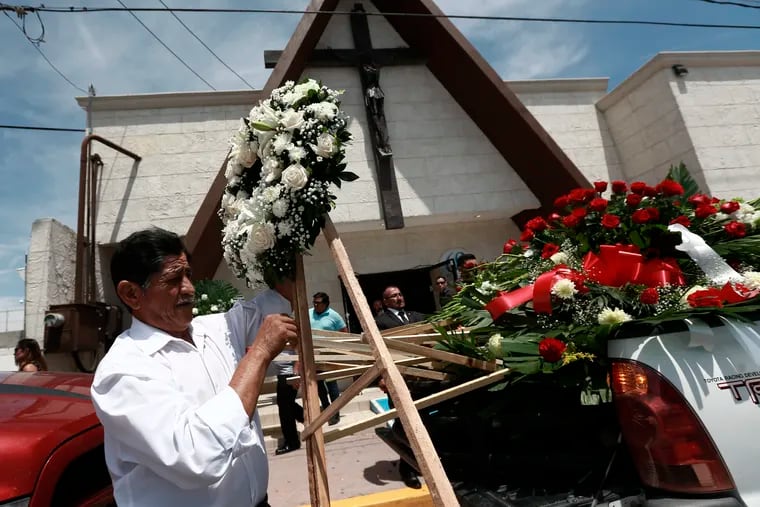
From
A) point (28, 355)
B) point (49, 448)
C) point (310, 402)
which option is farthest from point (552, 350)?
point (28, 355)

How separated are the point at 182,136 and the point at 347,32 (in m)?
3.62

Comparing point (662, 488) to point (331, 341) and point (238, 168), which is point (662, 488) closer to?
point (331, 341)

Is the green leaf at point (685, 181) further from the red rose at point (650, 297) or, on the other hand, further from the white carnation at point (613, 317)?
the white carnation at point (613, 317)

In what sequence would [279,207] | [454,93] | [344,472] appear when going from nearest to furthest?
[279,207] → [344,472] → [454,93]

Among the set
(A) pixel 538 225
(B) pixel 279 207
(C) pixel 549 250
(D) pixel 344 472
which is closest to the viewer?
(B) pixel 279 207

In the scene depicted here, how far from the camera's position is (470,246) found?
952 cm

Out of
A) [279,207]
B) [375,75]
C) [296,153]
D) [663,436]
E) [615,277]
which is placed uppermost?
[375,75]

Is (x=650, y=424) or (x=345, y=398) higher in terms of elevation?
(x=345, y=398)

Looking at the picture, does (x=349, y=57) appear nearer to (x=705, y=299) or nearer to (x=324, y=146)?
(x=324, y=146)

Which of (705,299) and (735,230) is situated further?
(735,230)

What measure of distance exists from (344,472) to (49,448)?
292cm

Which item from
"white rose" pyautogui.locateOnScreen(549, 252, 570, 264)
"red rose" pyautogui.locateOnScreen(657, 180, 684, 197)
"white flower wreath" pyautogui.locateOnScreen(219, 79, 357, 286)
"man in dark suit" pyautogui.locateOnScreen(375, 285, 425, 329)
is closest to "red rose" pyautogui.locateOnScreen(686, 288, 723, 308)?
"white rose" pyautogui.locateOnScreen(549, 252, 570, 264)

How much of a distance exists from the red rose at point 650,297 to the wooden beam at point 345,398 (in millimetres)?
955

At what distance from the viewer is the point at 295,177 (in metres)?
1.69
